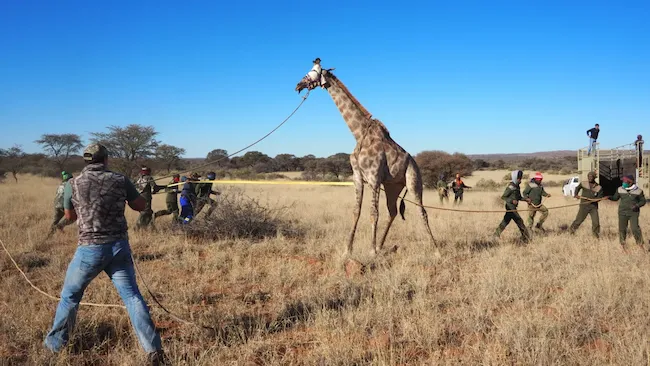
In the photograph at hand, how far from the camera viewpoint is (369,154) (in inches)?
288

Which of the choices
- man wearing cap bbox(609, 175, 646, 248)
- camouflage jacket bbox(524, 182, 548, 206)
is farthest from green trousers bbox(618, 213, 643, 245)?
camouflage jacket bbox(524, 182, 548, 206)

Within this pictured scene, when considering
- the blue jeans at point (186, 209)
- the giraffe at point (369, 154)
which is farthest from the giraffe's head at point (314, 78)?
the blue jeans at point (186, 209)

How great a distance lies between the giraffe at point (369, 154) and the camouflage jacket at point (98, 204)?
4312 mm

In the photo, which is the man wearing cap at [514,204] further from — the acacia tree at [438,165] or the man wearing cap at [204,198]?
the acacia tree at [438,165]

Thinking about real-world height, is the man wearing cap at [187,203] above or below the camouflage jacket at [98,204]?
below

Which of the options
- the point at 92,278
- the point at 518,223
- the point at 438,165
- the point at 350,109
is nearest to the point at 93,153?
the point at 92,278

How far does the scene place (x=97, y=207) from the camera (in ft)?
11.6

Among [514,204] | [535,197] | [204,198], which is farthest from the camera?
[204,198]

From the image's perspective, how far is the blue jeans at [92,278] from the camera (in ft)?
11.3

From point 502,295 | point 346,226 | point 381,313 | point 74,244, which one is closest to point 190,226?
point 74,244

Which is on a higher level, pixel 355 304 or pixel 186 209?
pixel 186 209

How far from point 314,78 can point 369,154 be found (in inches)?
65.7

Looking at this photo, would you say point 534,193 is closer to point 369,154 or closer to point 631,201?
point 631,201

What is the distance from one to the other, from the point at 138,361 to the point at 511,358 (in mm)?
3049
